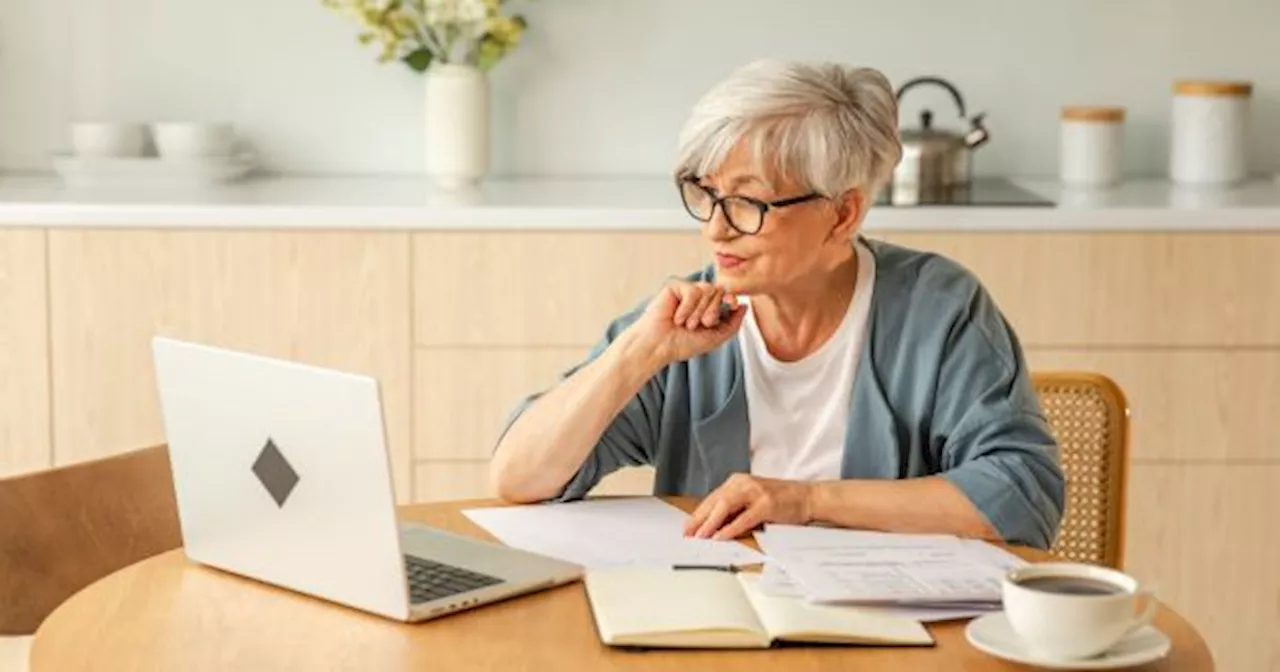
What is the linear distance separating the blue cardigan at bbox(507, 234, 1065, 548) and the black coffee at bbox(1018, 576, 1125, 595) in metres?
0.49

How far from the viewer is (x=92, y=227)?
3943 mm

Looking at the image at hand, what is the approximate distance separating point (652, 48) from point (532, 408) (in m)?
1.99

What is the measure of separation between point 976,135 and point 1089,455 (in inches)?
57.0

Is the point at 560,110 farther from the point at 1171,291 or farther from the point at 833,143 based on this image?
the point at 833,143

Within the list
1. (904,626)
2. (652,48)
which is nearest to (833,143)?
(904,626)

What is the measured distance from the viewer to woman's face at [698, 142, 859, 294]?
2.58 metres

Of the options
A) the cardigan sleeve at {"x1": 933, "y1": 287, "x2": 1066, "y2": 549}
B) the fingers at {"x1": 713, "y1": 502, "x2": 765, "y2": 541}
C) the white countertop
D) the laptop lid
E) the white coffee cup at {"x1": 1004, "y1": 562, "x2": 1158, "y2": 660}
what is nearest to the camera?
the white coffee cup at {"x1": 1004, "y1": 562, "x2": 1158, "y2": 660}

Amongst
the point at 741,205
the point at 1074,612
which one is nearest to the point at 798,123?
the point at 741,205

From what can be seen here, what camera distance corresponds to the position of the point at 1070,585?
6.29 feet

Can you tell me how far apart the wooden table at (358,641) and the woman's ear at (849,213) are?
2.32 ft

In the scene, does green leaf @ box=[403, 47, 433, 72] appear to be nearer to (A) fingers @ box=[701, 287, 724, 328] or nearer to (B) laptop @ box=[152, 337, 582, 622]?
(A) fingers @ box=[701, 287, 724, 328]

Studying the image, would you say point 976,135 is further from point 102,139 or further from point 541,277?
point 102,139

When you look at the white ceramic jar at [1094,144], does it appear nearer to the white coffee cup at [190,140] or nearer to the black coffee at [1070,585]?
the white coffee cup at [190,140]

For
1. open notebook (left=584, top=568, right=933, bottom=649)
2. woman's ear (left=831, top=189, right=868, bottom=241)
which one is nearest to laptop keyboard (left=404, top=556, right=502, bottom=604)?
open notebook (left=584, top=568, right=933, bottom=649)
